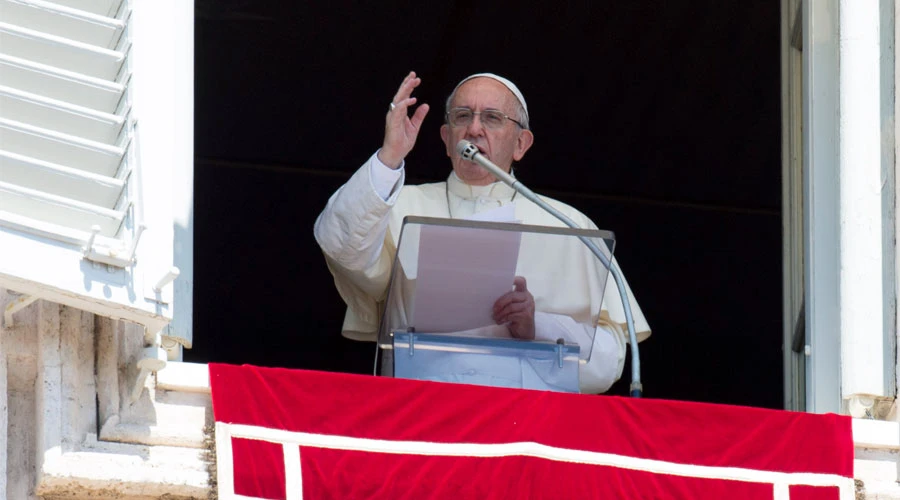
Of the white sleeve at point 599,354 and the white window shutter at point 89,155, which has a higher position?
the white window shutter at point 89,155

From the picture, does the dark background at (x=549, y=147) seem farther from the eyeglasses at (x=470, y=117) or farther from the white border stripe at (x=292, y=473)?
the white border stripe at (x=292, y=473)

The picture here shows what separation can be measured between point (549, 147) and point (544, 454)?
4173 millimetres

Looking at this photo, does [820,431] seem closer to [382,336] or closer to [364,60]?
[382,336]

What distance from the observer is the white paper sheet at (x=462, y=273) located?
4.66m

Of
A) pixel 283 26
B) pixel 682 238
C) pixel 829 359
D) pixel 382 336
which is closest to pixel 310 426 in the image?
pixel 382 336

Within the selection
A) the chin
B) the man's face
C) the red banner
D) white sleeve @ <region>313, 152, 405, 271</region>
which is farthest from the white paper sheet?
the chin

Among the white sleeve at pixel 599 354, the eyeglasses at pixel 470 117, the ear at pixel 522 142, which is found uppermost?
the eyeglasses at pixel 470 117

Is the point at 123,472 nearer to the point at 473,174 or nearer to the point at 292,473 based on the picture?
the point at 292,473

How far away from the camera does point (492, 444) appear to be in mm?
4477

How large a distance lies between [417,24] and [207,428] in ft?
11.6

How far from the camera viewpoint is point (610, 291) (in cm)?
576

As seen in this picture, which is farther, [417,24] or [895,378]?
[417,24]

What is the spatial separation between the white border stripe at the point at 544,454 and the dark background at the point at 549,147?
325cm

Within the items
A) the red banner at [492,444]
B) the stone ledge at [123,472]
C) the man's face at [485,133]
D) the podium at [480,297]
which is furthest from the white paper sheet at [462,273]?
the man's face at [485,133]
